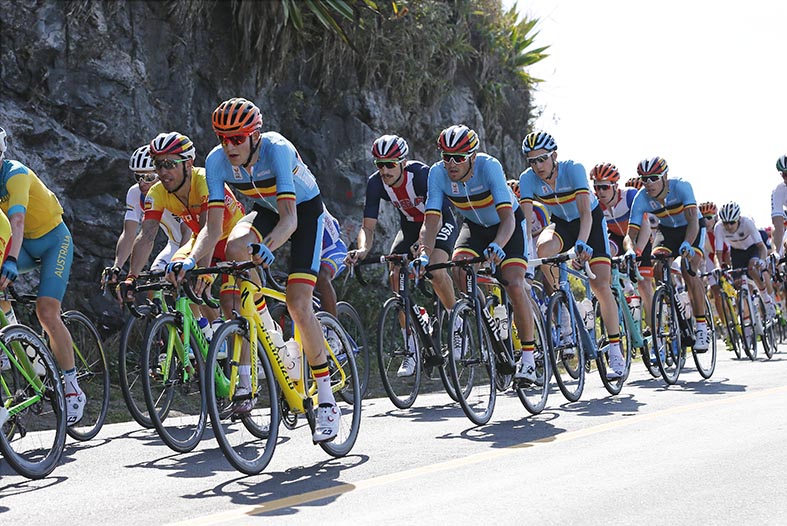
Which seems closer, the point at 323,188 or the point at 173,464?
the point at 173,464

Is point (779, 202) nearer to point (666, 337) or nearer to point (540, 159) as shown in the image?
point (666, 337)

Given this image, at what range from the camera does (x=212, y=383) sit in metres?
6.07

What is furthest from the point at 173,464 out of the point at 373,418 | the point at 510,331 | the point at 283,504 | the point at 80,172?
the point at 80,172

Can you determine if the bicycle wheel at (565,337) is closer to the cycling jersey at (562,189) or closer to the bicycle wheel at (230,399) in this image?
the cycling jersey at (562,189)

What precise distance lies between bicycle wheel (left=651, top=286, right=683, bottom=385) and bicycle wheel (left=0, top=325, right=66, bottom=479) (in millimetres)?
6540

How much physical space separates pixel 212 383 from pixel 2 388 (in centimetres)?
137

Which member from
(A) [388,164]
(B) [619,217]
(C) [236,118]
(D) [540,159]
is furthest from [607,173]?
(C) [236,118]

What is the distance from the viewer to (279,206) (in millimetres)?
6773

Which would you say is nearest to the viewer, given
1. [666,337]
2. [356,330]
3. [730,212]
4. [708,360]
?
[356,330]

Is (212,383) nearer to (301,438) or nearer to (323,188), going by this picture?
(301,438)

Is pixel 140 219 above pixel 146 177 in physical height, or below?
below

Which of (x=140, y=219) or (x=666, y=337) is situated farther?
(x=666, y=337)

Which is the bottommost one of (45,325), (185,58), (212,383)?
(212,383)

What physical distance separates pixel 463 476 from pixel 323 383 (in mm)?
1138
